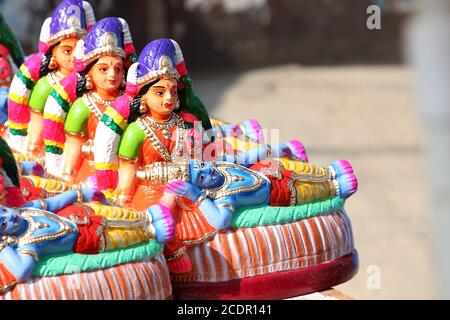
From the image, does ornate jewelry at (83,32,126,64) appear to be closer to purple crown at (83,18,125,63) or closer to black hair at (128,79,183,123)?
purple crown at (83,18,125,63)

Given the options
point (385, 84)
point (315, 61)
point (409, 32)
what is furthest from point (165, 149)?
point (315, 61)

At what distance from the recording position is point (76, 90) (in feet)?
11.8

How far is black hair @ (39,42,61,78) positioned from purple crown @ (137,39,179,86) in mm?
974

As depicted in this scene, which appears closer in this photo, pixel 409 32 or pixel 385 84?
pixel 409 32

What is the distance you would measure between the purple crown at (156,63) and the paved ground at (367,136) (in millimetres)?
1289

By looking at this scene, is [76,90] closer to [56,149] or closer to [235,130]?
[56,149]

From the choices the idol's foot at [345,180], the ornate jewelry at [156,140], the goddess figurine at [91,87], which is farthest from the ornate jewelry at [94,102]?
the idol's foot at [345,180]

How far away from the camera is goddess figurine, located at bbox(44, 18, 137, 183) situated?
137 inches

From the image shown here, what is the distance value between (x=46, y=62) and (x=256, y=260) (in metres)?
1.51

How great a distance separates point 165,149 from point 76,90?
1.92ft

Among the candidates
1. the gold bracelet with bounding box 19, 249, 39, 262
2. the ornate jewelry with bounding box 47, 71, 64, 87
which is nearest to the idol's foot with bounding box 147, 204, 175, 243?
the gold bracelet with bounding box 19, 249, 39, 262

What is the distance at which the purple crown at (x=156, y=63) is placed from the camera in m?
3.19

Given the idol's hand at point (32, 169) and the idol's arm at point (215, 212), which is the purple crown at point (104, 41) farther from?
the idol's arm at point (215, 212)

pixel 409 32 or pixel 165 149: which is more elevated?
pixel 409 32
